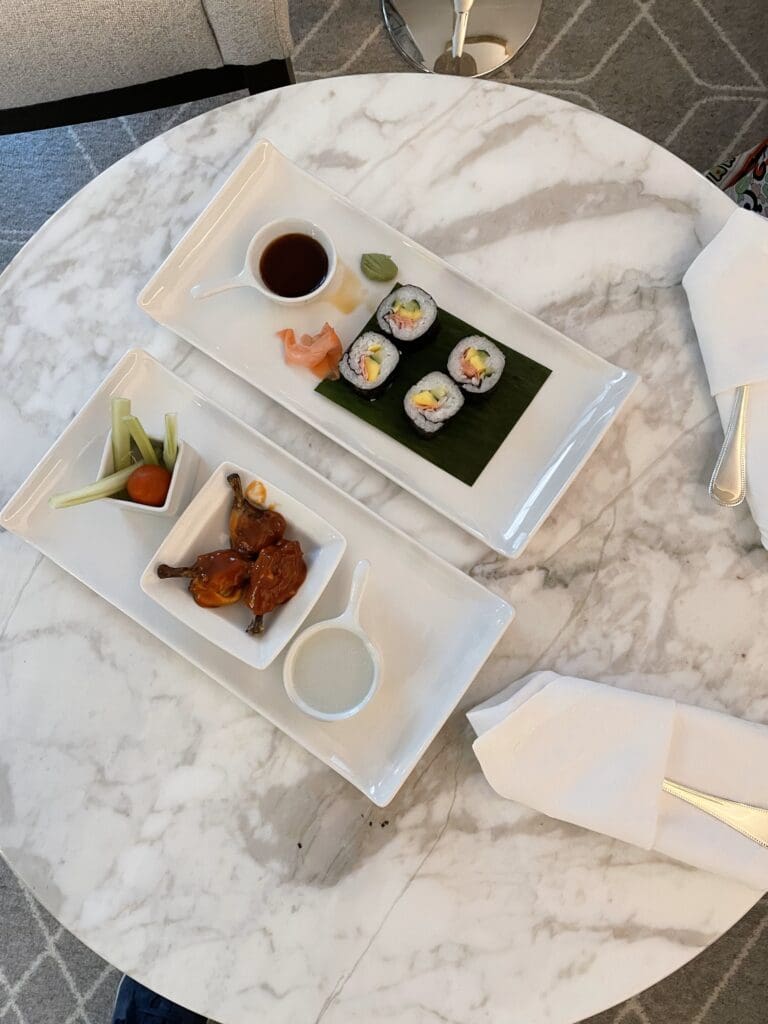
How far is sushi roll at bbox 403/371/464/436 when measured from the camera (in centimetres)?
121

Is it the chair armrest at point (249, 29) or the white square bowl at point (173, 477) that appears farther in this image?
the chair armrest at point (249, 29)

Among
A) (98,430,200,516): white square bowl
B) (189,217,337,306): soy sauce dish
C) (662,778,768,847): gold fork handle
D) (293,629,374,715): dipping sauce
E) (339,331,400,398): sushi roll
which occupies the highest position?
(189,217,337,306): soy sauce dish

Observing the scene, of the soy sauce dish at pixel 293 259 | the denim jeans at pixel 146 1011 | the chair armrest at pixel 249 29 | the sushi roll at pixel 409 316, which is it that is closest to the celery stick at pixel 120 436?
the soy sauce dish at pixel 293 259

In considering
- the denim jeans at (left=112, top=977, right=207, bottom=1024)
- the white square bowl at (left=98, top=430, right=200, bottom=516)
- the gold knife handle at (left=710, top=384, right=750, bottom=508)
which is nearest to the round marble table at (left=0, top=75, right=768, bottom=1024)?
the gold knife handle at (left=710, top=384, right=750, bottom=508)

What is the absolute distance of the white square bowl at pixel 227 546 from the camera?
1104 millimetres

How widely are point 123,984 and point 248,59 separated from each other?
6.34ft

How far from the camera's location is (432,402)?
1.21m

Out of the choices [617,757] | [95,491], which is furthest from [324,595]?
[617,757]

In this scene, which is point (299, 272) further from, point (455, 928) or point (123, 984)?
point (123, 984)

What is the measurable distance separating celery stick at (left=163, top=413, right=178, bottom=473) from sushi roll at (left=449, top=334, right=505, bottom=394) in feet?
1.38

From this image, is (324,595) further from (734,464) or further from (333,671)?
(734,464)

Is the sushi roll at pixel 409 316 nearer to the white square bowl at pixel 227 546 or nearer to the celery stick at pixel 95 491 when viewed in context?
the white square bowl at pixel 227 546

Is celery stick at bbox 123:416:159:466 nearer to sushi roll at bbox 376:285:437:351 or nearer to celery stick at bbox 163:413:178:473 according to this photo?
celery stick at bbox 163:413:178:473

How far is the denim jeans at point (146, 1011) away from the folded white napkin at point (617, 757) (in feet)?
3.62
